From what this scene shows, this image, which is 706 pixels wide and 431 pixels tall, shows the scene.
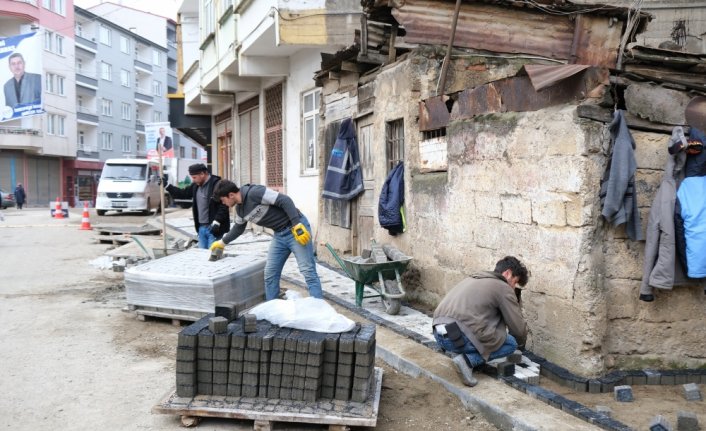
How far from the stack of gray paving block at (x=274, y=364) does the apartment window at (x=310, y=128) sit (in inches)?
334

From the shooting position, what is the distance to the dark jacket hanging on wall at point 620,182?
4461 millimetres

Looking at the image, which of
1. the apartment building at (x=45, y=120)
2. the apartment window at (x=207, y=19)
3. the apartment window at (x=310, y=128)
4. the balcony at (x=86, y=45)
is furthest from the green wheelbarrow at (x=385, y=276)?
the balcony at (x=86, y=45)

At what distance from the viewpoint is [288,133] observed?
13.6 metres

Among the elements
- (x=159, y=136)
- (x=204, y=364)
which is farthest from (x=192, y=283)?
(x=159, y=136)

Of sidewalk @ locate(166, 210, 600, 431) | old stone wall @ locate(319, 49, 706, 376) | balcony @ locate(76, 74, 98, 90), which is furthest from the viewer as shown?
balcony @ locate(76, 74, 98, 90)

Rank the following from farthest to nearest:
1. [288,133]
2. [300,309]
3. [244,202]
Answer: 1. [288,133]
2. [244,202]
3. [300,309]

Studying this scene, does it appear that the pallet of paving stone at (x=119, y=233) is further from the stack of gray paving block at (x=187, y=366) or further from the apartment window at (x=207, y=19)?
the stack of gray paving block at (x=187, y=366)

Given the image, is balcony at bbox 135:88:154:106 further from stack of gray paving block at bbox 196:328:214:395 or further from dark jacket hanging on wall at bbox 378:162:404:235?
stack of gray paving block at bbox 196:328:214:395

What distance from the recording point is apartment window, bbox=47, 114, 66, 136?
40094mm

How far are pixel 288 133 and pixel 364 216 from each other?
5014mm

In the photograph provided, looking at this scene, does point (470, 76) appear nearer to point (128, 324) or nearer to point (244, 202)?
point (244, 202)

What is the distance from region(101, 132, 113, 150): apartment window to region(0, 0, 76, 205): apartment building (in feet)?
16.5

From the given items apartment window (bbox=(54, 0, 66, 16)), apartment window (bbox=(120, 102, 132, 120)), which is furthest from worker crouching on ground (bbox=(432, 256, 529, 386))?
apartment window (bbox=(120, 102, 132, 120))

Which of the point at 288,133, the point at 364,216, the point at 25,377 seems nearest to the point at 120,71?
the point at 288,133
